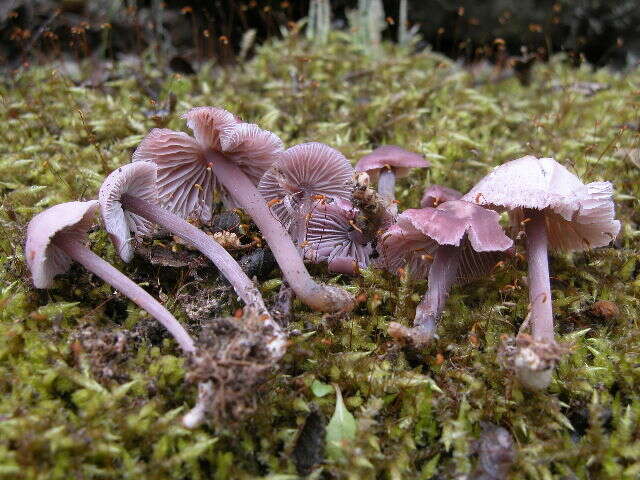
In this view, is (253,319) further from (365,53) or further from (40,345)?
(365,53)

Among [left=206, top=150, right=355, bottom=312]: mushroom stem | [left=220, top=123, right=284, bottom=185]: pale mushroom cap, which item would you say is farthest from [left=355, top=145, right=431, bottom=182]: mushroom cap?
[left=206, top=150, right=355, bottom=312]: mushroom stem

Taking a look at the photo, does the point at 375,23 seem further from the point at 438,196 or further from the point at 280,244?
the point at 280,244

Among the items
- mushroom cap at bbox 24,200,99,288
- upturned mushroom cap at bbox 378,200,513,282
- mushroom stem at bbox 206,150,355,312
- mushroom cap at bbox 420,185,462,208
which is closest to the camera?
mushroom cap at bbox 24,200,99,288

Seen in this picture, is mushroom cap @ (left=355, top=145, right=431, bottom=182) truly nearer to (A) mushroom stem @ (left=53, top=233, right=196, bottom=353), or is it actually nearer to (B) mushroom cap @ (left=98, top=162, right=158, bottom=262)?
(B) mushroom cap @ (left=98, top=162, right=158, bottom=262)

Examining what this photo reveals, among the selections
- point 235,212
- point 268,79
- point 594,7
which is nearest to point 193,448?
point 235,212

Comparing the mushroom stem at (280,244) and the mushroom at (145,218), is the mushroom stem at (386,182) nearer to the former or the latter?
the mushroom stem at (280,244)

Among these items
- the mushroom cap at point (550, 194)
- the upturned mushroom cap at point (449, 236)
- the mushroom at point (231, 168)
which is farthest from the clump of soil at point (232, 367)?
the mushroom cap at point (550, 194)
